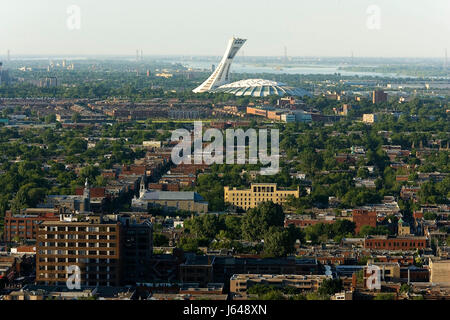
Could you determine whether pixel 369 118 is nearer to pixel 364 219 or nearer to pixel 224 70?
pixel 224 70

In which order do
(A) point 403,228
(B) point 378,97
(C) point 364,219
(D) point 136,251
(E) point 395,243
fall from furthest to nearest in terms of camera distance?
1. (B) point 378,97
2. (C) point 364,219
3. (A) point 403,228
4. (E) point 395,243
5. (D) point 136,251

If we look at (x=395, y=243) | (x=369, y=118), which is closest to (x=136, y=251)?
(x=395, y=243)

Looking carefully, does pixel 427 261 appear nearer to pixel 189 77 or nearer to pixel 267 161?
pixel 267 161

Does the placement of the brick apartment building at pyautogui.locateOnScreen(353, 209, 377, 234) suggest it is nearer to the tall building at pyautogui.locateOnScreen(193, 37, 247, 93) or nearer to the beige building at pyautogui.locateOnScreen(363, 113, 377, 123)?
the beige building at pyautogui.locateOnScreen(363, 113, 377, 123)

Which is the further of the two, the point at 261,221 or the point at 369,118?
the point at 369,118

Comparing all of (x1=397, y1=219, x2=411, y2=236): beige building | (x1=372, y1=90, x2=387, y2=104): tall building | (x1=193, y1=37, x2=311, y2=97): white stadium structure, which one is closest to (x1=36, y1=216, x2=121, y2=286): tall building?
(x1=397, y1=219, x2=411, y2=236): beige building

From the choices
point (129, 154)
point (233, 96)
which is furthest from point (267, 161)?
point (233, 96)
